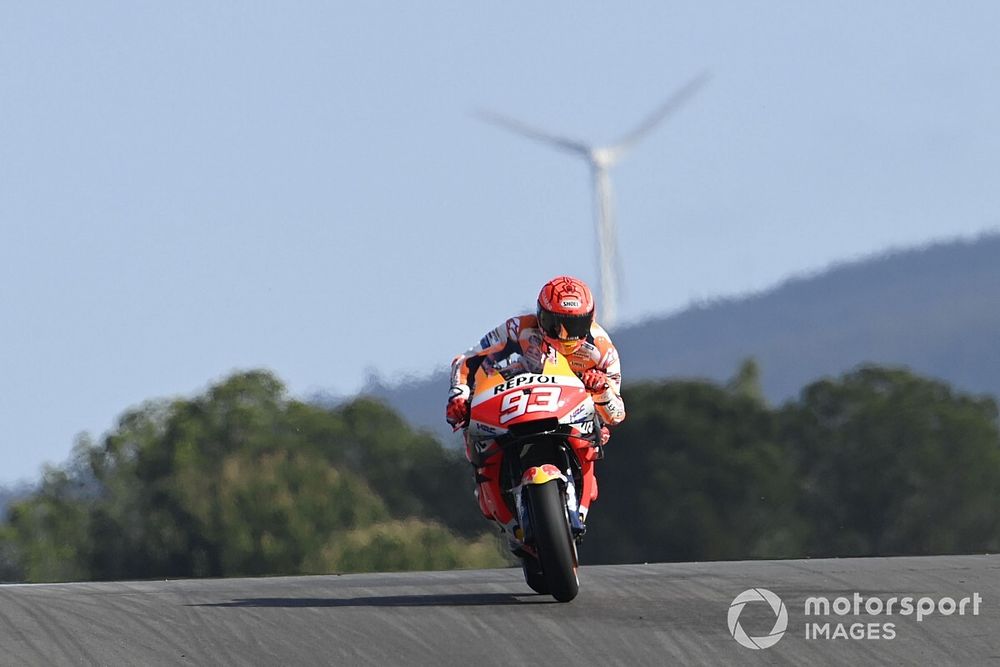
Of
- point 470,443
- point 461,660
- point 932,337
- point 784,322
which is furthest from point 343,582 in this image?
point 932,337

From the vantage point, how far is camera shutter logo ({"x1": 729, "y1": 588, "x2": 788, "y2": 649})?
1123 cm

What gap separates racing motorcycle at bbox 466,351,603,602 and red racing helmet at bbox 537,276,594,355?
0.14 meters

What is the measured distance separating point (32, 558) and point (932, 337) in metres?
110

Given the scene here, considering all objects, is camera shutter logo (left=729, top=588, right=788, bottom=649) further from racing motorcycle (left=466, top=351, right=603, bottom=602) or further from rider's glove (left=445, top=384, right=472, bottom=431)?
rider's glove (left=445, top=384, right=472, bottom=431)

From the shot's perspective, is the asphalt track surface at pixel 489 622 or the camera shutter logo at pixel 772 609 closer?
the asphalt track surface at pixel 489 622

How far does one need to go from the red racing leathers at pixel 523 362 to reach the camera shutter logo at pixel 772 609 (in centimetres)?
118

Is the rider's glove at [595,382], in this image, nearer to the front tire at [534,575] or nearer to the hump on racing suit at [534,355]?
the hump on racing suit at [534,355]

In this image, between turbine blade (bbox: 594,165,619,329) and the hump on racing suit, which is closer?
the hump on racing suit

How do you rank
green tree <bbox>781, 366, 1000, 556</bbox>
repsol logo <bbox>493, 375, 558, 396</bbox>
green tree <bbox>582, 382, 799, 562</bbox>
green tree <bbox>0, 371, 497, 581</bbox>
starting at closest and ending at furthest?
repsol logo <bbox>493, 375, 558, 396</bbox> → green tree <bbox>0, 371, 497, 581</bbox> → green tree <bbox>582, 382, 799, 562</bbox> → green tree <bbox>781, 366, 1000, 556</bbox>

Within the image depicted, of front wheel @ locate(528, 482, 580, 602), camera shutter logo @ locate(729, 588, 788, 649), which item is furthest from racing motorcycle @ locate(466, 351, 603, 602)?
camera shutter logo @ locate(729, 588, 788, 649)

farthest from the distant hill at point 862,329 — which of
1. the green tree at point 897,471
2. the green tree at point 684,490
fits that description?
the green tree at point 684,490

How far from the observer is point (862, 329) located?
509ft

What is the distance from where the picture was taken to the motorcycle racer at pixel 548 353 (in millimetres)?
13484

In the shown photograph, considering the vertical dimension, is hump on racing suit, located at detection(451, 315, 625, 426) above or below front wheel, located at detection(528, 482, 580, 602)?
above
